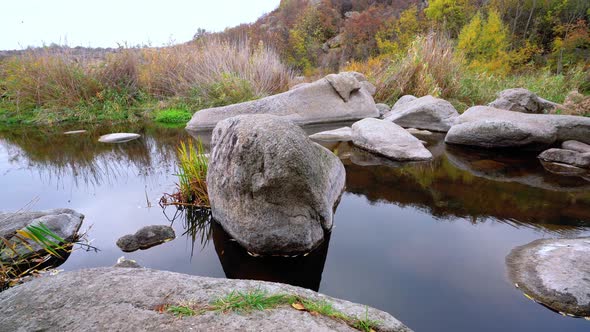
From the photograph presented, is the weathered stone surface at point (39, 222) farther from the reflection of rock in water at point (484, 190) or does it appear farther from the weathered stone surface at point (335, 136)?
the weathered stone surface at point (335, 136)

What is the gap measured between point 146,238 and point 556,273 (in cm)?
272

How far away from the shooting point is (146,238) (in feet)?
8.46

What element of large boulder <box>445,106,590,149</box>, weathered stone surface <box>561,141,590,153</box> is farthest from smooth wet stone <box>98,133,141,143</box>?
weathered stone surface <box>561,141,590,153</box>

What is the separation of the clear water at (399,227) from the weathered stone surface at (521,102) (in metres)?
2.34

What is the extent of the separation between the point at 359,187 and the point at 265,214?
168 centimetres

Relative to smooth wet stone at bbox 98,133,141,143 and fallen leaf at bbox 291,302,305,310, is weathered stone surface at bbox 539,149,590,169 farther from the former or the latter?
smooth wet stone at bbox 98,133,141,143

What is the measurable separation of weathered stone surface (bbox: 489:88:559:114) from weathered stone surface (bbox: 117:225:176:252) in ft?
21.9

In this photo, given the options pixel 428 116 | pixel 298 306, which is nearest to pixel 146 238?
pixel 298 306

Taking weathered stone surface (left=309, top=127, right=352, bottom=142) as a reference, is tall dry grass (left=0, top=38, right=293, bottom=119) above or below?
above

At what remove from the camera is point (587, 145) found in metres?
4.43

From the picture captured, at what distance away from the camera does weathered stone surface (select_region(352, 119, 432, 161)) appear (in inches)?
182

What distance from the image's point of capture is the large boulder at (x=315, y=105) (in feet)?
22.9

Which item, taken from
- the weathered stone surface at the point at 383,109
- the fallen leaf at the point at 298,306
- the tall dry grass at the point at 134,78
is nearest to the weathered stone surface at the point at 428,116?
the weathered stone surface at the point at 383,109

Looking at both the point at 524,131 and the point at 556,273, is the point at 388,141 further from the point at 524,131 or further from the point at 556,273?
the point at 556,273
